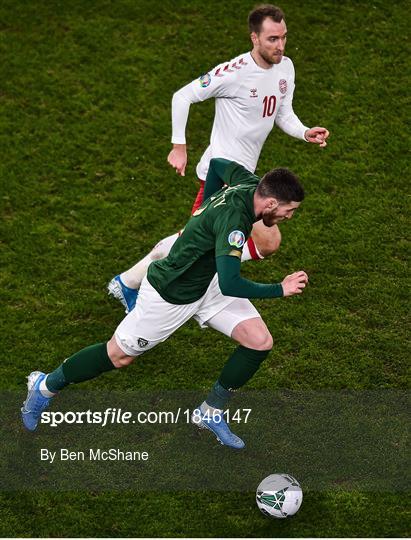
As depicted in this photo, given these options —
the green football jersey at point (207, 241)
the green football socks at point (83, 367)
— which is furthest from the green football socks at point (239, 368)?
the green football socks at point (83, 367)

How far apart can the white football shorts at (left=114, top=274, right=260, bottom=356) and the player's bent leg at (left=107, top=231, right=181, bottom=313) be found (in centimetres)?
119

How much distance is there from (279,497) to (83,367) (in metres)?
1.68

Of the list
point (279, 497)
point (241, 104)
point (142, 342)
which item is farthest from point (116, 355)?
point (241, 104)

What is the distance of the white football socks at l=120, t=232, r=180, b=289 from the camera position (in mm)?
9289

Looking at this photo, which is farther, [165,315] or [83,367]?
[83,367]

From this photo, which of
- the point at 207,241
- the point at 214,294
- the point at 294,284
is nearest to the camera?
the point at 294,284

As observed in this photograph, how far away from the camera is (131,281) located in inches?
376

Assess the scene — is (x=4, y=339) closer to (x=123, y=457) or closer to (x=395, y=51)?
(x=123, y=457)

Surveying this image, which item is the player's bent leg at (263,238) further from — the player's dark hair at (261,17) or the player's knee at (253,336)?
the player's dark hair at (261,17)

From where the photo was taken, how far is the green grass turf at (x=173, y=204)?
8070 mm

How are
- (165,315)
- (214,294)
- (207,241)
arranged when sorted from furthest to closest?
(214,294), (165,315), (207,241)

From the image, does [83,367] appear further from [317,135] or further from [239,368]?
[317,135]

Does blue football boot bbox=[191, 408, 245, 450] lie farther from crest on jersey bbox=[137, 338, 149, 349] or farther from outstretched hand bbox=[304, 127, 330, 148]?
outstretched hand bbox=[304, 127, 330, 148]

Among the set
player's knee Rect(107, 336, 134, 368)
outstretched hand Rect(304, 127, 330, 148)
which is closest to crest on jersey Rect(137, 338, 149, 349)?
player's knee Rect(107, 336, 134, 368)
